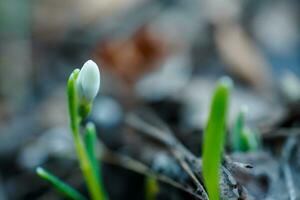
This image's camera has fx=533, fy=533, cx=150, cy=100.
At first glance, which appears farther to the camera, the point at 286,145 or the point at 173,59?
the point at 173,59

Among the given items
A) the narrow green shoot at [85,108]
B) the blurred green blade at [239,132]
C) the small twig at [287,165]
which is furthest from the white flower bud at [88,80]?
the small twig at [287,165]

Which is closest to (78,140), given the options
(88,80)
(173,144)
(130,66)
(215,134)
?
(88,80)

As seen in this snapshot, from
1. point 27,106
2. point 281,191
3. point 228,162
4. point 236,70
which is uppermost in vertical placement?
point 228,162

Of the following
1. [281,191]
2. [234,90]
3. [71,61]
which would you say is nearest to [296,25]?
[234,90]

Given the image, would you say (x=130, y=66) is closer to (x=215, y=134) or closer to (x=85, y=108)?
(x=85, y=108)

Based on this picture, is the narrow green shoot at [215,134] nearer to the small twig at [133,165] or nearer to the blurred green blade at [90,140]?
the small twig at [133,165]

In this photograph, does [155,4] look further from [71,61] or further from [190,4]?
[71,61]

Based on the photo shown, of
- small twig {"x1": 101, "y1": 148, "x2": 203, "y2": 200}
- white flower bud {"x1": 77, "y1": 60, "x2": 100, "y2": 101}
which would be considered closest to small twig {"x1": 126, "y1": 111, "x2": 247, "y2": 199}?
small twig {"x1": 101, "y1": 148, "x2": 203, "y2": 200}
